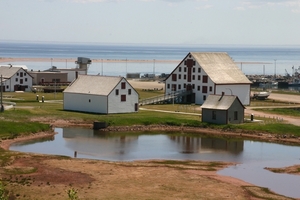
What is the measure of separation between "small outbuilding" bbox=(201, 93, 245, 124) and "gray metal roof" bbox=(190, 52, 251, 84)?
18.5m

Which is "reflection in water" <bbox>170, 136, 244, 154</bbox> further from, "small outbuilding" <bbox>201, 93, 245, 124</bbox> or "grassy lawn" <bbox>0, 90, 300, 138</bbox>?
"small outbuilding" <bbox>201, 93, 245, 124</bbox>

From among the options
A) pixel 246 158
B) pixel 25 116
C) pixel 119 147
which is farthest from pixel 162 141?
pixel 25 116

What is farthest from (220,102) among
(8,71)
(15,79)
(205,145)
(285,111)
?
(8,71)

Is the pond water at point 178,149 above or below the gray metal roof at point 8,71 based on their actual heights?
below

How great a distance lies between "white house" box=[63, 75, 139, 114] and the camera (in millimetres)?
85875

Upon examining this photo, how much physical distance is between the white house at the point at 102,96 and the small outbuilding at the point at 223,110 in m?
11.1

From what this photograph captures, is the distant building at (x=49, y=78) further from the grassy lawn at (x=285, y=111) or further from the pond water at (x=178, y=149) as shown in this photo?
the pond water at (x=178, y=149)

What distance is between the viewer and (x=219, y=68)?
340ft

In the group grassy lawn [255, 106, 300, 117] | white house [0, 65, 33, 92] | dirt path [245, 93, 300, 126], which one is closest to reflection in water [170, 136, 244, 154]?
dirt path [245, 93, 300, 126]

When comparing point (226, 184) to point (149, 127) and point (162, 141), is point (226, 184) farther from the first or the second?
point (149, 127)

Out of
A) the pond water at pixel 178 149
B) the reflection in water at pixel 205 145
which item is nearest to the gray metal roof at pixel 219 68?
the pond water at pixel 178 149

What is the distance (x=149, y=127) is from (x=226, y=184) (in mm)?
29735

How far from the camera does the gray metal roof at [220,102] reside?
79938 millimetres

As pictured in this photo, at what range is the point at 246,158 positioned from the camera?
63.6 metres
